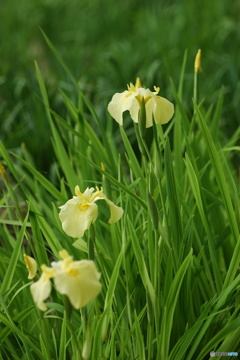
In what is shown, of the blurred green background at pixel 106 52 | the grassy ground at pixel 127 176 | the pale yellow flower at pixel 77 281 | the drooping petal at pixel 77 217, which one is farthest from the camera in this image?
the blurred green background at pixel 106 52

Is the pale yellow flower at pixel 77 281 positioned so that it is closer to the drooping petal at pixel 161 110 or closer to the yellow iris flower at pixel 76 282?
the yellow iris flower at pixel 76 282

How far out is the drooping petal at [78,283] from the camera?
2.45 feet

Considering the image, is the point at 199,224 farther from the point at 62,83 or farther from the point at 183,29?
the point at 183,29

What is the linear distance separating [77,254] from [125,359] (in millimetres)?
239

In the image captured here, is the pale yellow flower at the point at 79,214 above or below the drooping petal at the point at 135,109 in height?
below

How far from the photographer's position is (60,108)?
2623mm

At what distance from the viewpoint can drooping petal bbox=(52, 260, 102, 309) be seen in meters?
0.75

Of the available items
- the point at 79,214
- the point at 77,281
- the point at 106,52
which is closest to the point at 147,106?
the point at 79,214

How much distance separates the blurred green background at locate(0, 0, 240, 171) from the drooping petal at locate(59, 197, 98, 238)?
0.74 m

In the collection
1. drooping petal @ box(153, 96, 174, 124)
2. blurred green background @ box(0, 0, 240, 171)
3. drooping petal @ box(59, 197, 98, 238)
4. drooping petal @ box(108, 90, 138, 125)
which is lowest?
blurred green background @ box(0, 0, 240, 171)

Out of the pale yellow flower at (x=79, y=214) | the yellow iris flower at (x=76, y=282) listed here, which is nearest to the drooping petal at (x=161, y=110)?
the pale yellow flower at (x=79, y=214)

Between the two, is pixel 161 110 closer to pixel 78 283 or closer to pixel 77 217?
pixel 77 217

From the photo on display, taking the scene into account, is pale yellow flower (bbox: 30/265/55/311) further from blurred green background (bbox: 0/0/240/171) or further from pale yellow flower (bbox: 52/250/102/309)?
blurred green background (bbox: 0/0/240/171)

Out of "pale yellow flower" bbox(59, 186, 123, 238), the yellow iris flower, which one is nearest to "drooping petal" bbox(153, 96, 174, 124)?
"pale yellow flower" bbox(59, 186, 123, 238)
